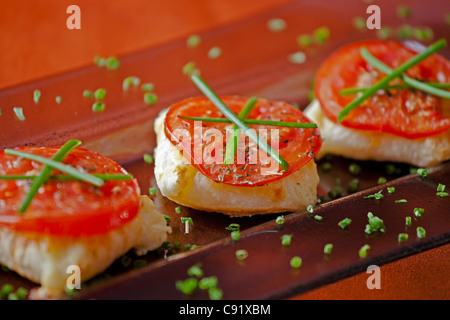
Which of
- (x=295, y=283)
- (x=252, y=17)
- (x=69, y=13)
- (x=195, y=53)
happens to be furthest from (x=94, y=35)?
(x=295, y=283)

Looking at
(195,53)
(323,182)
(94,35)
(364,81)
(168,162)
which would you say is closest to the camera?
(168,162)

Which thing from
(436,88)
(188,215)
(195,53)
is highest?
(195,53)

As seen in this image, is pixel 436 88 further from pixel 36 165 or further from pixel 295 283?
pixel 36 165

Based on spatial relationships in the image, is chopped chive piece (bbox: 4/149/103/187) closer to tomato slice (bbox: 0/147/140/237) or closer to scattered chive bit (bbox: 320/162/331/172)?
tomato slice (bbox: 0/147/140/237)

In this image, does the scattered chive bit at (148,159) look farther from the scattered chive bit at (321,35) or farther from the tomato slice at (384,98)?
the scattered chive bit at (321,35)

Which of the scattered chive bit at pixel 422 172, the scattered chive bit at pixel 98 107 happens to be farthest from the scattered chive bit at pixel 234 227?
the scattered chive bit at pixel 98 107

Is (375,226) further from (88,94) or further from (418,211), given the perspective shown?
(88,94)
